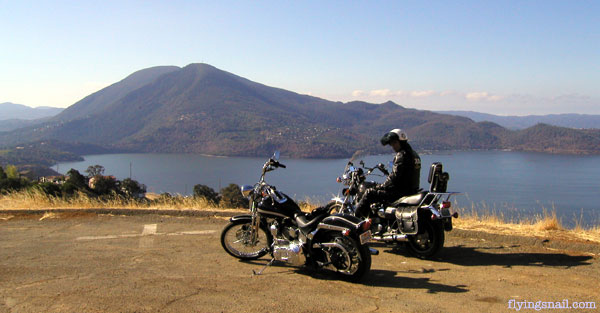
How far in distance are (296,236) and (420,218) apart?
1.63 meters

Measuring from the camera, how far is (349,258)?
4.86 metres

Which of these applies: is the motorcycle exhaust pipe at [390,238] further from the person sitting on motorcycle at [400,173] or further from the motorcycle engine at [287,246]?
the motorcycle engine at [287,246]

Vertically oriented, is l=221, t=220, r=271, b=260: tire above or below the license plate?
below

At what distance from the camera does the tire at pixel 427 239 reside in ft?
19.0

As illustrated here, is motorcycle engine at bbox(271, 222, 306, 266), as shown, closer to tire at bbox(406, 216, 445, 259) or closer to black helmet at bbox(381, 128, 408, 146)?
tire at bbox(406, 216, 445, 259)

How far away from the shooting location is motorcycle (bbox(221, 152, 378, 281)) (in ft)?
16.0

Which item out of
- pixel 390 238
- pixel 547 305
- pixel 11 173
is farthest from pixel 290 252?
pixel 11 173

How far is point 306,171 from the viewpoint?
220ft

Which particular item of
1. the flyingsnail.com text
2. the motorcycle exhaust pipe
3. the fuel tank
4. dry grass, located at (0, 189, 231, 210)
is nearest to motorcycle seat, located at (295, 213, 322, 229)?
the fuel tank

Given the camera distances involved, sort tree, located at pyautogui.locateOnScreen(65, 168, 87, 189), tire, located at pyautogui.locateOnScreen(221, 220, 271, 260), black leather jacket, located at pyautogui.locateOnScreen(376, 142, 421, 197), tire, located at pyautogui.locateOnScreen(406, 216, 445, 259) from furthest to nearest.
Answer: tree, located at pyautogui.locateOnScreen(65, 168, 87, 189) → black leather jacket, located at pyautogui.locateOnScreen(376, 142, 421, 197) → tire, located at pyautogui.locateOnScreen(221, 220, 271, 260) → tire, located at pyautogui.locateOnScreen(406, 216, 445, 259)

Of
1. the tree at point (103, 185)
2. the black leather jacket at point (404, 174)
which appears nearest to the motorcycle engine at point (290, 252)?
the black leather jacket at point (404, 174)

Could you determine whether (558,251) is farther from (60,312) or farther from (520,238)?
(60,312)

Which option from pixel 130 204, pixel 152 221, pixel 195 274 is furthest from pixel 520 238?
pixel 130 204

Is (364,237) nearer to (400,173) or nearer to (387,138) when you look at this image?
(400,173)
